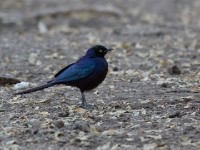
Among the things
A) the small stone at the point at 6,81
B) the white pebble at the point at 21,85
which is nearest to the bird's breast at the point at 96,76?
the white pebble at the point at 21,85

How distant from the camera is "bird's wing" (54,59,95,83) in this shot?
23.1ft

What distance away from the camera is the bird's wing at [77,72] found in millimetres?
7043

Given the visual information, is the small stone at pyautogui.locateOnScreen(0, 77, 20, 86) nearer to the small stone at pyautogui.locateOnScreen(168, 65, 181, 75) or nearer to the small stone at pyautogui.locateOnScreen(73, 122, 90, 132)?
the small stone at pyautogui.locateOnScreen(168, 65, 181, 75)

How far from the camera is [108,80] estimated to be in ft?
29.7

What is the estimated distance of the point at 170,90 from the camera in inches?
317

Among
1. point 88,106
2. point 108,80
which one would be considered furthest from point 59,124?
point 108,80

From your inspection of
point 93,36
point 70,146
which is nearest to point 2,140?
point 70,146

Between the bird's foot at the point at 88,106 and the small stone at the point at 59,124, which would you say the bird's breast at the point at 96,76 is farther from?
the small stone at the point at 59,124

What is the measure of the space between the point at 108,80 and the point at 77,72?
1982 millimetres

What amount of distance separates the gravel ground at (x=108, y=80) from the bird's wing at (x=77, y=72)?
29 cm

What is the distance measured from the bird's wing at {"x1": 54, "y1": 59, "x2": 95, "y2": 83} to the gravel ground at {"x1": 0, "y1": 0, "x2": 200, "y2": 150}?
29cm

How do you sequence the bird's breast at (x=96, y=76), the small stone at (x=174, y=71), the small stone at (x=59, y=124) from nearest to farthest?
the small stone at (x=59, y=124), the bird's breast at (x=96, y=76), the small stone at (x=174, y=71)

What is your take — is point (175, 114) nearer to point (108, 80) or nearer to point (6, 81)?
point (108, 80)

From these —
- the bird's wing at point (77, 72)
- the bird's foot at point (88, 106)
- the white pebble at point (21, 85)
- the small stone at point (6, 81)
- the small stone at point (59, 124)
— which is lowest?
the small stone at point (59, 124)
